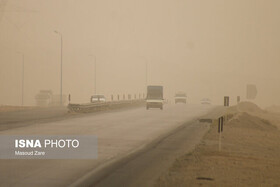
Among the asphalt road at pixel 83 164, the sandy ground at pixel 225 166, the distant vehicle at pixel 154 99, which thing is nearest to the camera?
the asphalt road at pixel 83 164

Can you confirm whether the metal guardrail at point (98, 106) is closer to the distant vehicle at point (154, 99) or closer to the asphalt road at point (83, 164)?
the distant vehicle at point (154, 99)

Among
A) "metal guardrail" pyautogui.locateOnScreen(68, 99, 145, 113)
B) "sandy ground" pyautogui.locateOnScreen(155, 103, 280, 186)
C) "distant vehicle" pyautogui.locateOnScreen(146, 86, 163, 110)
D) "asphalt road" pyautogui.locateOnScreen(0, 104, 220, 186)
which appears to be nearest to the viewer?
"asphalt road" pyautogui.locateOnScreen(0, 104, 220, 186)

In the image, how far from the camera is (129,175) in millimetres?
16609

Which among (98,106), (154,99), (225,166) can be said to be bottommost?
(225,166)

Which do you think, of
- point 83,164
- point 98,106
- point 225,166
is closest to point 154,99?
point 98,106

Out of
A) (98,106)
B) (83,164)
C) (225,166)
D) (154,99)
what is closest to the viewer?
(83,164)

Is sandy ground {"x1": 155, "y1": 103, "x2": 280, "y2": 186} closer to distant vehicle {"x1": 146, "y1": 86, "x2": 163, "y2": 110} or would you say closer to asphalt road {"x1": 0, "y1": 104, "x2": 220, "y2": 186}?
asphalt road {"x1": 0, "y1": 104, "x2": 220, "y2": 186}

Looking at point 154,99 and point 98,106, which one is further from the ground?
point 154,99

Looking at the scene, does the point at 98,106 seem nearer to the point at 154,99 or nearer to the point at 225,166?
the point at 154,99

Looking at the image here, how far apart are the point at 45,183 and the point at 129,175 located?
2881 millimetres

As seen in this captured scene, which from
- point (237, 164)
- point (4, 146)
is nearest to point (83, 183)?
point (237, 164)

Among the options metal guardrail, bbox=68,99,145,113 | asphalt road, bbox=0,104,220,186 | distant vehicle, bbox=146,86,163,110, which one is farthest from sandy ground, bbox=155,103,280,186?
distant vehicle, bbox=146,86,163,110

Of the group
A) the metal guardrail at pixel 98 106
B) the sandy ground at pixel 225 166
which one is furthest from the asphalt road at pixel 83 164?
the metal guardrail at pixel 98 106

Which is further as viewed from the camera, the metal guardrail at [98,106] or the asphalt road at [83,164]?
the metal guardrail at [98,106]
